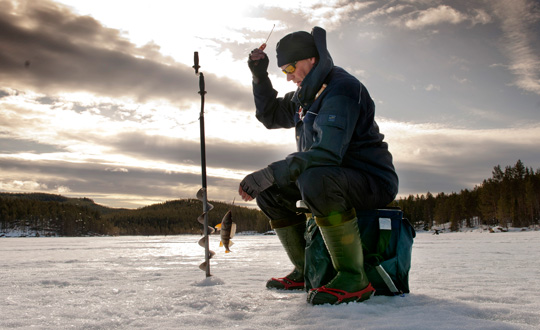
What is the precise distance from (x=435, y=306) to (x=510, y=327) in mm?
518

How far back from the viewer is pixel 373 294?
8.77ft

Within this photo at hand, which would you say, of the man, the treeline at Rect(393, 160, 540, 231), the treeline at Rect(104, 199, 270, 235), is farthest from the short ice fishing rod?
the treeline at Rect(104, 199, 270, 235)

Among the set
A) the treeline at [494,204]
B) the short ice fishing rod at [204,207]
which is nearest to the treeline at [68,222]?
the treeline at [494,204]

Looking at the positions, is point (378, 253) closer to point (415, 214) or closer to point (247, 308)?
point (247, 308)

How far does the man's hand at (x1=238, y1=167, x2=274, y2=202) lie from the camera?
7.89 ft

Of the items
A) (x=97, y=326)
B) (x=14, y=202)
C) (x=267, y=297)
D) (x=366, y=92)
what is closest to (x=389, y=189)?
(x=366, y=92)

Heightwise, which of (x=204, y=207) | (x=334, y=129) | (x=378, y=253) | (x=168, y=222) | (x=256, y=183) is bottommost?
(x=168, y=222)

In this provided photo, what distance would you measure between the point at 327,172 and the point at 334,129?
0.93 feet

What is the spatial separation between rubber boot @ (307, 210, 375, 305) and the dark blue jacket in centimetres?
38

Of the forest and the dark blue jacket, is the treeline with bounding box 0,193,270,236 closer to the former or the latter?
the forest

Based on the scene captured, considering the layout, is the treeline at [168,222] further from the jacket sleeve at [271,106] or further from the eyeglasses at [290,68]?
the eyeglasses at [290,68]

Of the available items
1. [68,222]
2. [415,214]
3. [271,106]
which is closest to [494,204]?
[415,214]

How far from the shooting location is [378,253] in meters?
2.76

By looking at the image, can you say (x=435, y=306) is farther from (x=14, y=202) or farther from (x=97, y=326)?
(x=14, y=202)
